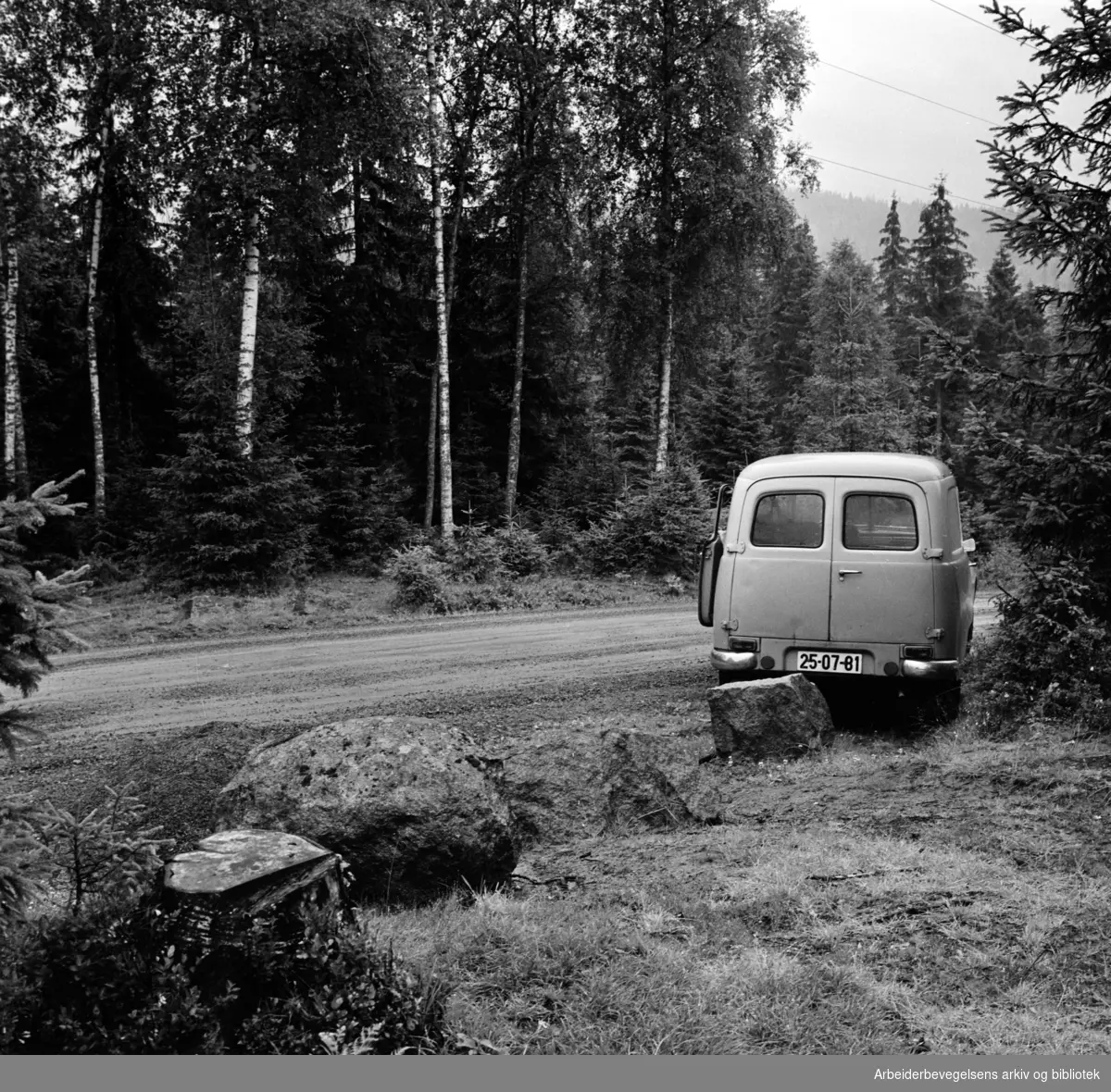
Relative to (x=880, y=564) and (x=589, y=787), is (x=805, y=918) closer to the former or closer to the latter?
(x=589, y=787)

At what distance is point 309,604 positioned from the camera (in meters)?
15.9

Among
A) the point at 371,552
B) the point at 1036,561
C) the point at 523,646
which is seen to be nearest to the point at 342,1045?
the point at 1036,561

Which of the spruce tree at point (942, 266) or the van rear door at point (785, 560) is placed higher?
the spruce tree at point (942, 266)

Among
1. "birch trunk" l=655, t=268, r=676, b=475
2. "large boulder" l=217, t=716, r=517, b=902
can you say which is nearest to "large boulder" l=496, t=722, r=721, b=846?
"large boulder" l=217, t=716, r=517, b=902

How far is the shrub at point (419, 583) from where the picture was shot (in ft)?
54.1

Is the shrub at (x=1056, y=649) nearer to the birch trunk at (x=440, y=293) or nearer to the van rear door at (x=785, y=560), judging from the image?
the van rear door at (x=785, y=560)

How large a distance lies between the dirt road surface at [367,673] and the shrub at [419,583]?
6.04 feet

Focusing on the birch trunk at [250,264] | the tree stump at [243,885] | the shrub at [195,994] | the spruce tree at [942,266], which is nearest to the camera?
the shrub at [195,994]

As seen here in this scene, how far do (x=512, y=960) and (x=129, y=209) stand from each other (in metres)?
24.3

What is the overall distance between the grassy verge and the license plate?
8.09 meters

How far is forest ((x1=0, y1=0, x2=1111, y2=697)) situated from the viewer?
17766mm

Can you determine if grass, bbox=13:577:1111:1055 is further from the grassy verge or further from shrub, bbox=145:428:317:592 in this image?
shrub, bbox=145:428:317:592

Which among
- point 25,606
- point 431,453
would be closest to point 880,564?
point 25,606

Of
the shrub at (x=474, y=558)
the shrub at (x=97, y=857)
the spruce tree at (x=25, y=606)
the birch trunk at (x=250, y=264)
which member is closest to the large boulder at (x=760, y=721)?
the shrub at (x=97, y=857)
